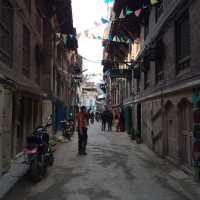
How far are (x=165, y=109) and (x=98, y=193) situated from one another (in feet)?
19.6

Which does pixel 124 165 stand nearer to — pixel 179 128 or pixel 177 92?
pixel 179 128

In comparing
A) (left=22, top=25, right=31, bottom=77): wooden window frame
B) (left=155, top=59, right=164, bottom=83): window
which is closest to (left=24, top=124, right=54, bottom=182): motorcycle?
(left=22, top=25, right=31, bottom=77): wooden window frame

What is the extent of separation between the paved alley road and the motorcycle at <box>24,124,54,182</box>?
9.5 inches

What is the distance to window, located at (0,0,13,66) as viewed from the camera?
10.1m

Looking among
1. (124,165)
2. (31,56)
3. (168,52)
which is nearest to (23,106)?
(31,56)

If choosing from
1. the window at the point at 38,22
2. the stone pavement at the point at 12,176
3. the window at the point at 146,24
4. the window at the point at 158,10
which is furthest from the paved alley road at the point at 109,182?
the window at the point at 146,24

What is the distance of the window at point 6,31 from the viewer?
10.1 meters

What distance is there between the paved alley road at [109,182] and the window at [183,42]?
3040 mm

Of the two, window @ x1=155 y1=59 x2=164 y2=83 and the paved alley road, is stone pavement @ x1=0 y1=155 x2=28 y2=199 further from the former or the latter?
window @ x1=155 y1=59 x2=164 y2=83

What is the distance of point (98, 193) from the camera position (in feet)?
25.1

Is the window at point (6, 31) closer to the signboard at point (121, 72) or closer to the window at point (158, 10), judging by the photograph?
the window at point (158, 10)

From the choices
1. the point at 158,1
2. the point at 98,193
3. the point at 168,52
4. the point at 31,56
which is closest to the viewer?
the point at 98,193

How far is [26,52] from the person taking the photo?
14383mm

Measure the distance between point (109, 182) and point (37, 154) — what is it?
181 cm
